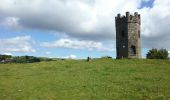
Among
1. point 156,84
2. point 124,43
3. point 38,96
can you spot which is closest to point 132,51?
point 124,43

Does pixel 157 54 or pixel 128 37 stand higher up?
pixel 128 37

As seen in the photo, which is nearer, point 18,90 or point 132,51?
point 18,90

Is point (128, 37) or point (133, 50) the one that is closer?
point (128, 37)

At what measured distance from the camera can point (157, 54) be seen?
71.3 meters

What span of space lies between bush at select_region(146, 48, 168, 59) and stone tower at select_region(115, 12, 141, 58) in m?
4.64

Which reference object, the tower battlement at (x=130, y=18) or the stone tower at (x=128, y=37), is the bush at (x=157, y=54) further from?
the tower battlement at (x=130, y=18)

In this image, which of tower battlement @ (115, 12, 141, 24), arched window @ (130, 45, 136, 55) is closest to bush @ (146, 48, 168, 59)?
arched window @ (130, 45, 136, 55)

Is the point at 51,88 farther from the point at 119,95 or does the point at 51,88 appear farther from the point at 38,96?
the point at 119,95

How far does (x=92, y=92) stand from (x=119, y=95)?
2428 millimetres

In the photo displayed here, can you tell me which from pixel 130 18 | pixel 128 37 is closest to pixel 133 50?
pixel 128 37

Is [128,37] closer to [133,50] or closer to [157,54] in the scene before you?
[133,50]

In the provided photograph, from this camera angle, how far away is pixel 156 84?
2850 centimetres

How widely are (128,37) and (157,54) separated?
8158 mm

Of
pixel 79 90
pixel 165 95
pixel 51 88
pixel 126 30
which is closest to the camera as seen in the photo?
pixel 165 95
